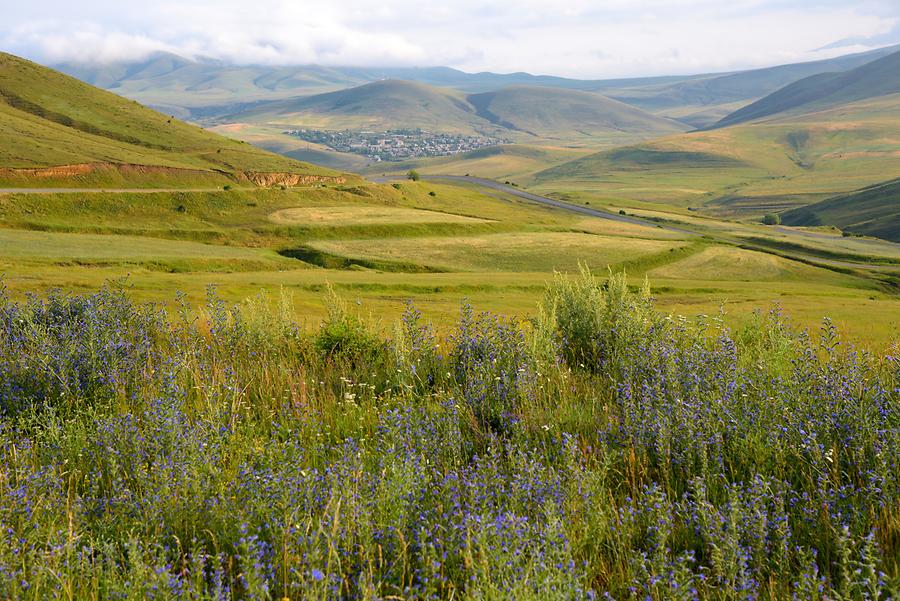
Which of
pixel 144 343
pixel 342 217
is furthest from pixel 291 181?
pixel 144 343

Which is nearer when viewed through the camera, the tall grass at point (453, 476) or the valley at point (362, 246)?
the tall grass at point (453, 476)

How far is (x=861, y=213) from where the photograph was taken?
567 feet

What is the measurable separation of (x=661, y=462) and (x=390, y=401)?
3.69 meters

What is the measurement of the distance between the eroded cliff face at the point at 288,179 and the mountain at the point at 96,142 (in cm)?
113

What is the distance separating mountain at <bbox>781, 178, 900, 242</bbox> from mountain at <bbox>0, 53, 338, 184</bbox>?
137 m

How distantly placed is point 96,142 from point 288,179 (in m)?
37.3

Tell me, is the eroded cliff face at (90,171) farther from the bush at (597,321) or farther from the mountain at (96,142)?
the bush at (597,321)

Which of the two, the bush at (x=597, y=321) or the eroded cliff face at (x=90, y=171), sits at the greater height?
the eroded cliff face at (x=90, y=171)

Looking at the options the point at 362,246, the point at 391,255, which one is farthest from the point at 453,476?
the point at 362,246

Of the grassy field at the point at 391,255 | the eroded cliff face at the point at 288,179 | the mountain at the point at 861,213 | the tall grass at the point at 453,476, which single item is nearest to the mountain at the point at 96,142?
the eroded cliff face at the point at 288,179

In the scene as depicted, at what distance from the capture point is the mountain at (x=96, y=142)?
9050 centimetres

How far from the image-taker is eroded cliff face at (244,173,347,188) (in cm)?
10862

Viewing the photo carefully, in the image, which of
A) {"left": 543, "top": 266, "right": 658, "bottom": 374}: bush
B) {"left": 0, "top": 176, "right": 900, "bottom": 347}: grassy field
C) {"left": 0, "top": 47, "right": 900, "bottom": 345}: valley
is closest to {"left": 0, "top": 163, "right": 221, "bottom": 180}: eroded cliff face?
{"left": 0, "top": 47, "right": 900, "bottom": 345}: valley

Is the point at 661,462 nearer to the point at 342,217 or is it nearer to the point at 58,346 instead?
the point at 58,346
